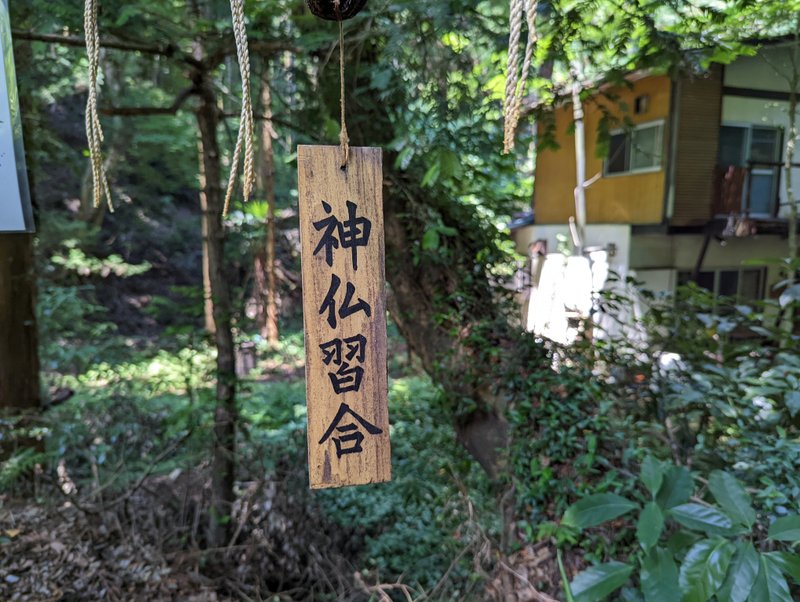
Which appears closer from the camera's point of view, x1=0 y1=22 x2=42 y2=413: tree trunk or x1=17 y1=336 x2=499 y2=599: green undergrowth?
x1=17 y1=336 x2=499 y2=599: green undergrowth

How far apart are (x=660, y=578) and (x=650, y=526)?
0.16m

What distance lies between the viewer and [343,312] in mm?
1403

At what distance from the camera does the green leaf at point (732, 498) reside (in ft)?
5.58

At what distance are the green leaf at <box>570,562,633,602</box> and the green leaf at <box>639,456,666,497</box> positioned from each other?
0.28 m

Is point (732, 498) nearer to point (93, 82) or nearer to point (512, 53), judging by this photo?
point (512, 53)

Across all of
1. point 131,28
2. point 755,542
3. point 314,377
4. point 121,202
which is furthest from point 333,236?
point 121,202

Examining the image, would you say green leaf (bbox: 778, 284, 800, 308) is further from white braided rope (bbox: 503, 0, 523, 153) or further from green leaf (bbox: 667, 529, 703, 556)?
white braided rope (bbox: 503, 0, 523, 153)

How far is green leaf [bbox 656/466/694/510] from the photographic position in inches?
74.3

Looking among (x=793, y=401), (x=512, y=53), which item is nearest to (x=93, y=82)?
(x=512, y=53)

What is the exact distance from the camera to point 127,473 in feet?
13.0

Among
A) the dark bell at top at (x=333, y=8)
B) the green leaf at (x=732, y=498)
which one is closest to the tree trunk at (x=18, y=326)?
the dark bell at top at (x=333, y=8)

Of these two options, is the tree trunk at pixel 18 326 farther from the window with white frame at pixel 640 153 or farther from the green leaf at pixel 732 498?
the window with white frame at pixel 640 153

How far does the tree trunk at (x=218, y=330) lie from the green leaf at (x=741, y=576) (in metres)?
2.56

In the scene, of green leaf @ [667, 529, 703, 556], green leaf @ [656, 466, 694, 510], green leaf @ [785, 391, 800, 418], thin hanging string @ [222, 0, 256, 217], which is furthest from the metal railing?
thin hanging string @ [222, 0, 256, 217]
